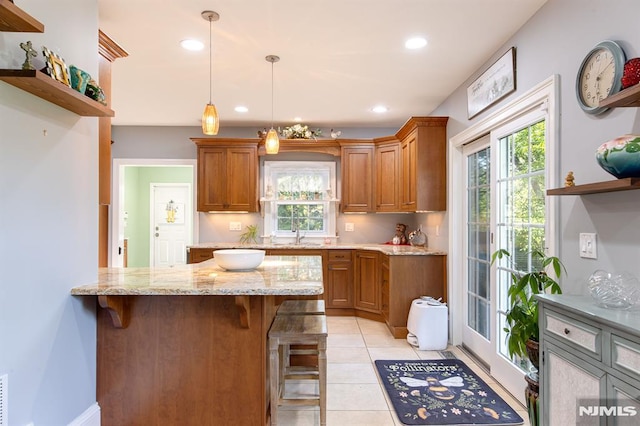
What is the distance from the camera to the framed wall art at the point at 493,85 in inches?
106

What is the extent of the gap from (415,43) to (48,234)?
266cm

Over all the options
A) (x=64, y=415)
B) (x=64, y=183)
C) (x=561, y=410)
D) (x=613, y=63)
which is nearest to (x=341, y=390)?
(x=561, y=410)

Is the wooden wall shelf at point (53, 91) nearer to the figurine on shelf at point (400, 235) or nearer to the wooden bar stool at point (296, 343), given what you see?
the wooden bar stool at point (296, 343)

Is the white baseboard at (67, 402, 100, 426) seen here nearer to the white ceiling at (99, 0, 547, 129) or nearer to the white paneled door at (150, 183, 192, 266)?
the white ceiling at (99, 0, 547, 129)

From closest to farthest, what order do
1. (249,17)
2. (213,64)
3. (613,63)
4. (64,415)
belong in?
(613,63), (64,415), (249,17), (213,64)

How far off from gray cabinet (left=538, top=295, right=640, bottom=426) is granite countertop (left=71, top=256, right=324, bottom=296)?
107 cm

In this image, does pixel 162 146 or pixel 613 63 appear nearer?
pixel 613 63

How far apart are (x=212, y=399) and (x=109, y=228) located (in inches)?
161

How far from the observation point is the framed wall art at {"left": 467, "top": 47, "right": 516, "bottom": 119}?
270 cm

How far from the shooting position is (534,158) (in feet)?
8.30

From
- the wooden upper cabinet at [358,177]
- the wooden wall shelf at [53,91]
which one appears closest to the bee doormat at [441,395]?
the wooden upper cabinet at [358,177]

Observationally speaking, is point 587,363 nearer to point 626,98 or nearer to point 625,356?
point 625,356

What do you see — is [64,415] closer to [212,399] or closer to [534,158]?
[212,399]

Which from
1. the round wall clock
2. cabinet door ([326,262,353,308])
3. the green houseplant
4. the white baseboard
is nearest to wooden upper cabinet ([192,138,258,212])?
cabinet door ([326,262,353,308])
